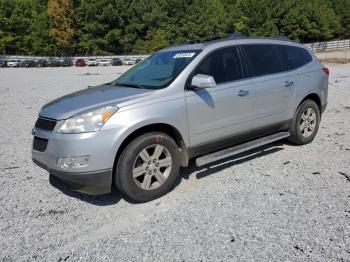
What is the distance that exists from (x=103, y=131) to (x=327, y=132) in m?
5.17

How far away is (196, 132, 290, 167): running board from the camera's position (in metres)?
4.91

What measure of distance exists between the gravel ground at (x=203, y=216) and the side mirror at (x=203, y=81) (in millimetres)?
1328

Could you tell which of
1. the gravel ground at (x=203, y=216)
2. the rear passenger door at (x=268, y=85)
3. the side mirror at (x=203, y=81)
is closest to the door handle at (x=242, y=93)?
the rear passenger door at (x=268, y=85)

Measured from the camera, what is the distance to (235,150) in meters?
5.28

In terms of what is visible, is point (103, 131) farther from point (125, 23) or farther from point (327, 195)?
point (125, 23)

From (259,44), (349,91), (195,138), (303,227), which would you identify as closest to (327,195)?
(303,227)

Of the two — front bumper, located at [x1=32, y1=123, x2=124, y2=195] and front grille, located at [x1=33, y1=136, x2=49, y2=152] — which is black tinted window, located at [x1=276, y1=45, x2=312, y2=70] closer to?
front bumper, located at [x1=32, y1=123, x2=124, y2=195]

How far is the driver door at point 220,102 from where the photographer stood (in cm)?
484

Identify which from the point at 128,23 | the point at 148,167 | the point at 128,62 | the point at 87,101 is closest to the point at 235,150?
the point at 148,167

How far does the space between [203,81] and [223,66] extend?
2.49ft

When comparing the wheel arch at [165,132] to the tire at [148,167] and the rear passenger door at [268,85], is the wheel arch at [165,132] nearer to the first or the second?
the tire at [148,167]

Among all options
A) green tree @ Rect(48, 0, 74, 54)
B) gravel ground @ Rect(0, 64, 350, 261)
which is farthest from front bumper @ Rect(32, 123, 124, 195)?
green tree @ Rect(48, 0, 74, 54)

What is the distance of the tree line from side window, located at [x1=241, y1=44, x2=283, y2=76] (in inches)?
2532

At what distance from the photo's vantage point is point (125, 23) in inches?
3088
